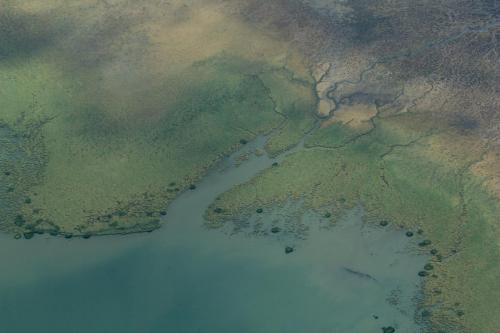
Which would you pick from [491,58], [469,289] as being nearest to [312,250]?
[469,289]

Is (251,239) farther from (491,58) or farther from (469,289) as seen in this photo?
(491,58)

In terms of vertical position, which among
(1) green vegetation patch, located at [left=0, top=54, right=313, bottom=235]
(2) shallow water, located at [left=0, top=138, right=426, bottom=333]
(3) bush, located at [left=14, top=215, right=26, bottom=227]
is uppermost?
(1) green vegetation patch, located at [left=0, top=54, right=313, bottom=235]

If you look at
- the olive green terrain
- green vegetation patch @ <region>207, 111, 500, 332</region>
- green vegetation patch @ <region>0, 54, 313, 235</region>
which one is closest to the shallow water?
the olive green terrain

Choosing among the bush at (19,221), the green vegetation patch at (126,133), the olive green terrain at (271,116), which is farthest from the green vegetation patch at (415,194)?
the bush at (19,221)

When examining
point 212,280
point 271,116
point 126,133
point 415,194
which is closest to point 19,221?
point 126,133

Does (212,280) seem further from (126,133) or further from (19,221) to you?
(126,133)

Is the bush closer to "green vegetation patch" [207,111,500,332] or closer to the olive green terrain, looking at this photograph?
the olive green terrain
